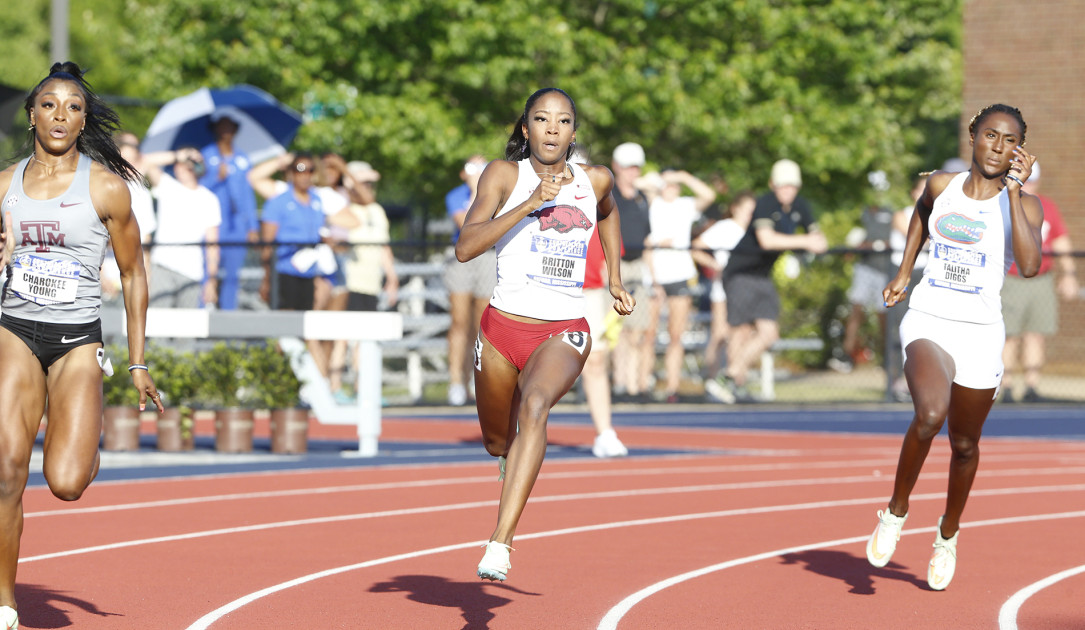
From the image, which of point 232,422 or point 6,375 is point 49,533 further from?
point 232,422

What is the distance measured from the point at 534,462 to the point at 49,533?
3.83 meters

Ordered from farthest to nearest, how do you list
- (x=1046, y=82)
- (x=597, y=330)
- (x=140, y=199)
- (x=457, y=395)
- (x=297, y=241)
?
(x=1046, y=82) < (x=457, y=395) < (x=297, y=241) < (x=140, y=199) < (x=597, y=330)

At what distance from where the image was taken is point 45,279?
20.6 feet

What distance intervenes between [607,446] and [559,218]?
261 inches

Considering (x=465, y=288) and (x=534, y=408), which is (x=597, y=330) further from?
(x=534, y=408)

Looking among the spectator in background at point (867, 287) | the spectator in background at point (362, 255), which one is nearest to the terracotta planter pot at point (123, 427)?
the spectator in background at point (362, 255)

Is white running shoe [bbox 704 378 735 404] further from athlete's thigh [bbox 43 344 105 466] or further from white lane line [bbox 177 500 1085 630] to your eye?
athlete's thigh [bbox 43 344 105 466]

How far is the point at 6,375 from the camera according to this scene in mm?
6191

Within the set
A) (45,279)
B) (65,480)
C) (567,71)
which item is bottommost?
(65,480)

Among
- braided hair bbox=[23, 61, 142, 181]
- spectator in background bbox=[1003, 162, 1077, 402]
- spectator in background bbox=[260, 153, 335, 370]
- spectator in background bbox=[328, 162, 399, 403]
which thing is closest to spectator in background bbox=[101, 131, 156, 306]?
spectator in background bbox=[260, 153, 335, 370]

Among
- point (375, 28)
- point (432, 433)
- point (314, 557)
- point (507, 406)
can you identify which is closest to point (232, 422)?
point (432, 433)

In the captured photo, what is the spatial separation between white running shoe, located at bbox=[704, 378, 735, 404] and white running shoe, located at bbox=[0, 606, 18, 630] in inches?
498

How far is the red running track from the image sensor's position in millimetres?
6992

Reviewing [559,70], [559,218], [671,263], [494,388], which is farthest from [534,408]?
[559,70]
